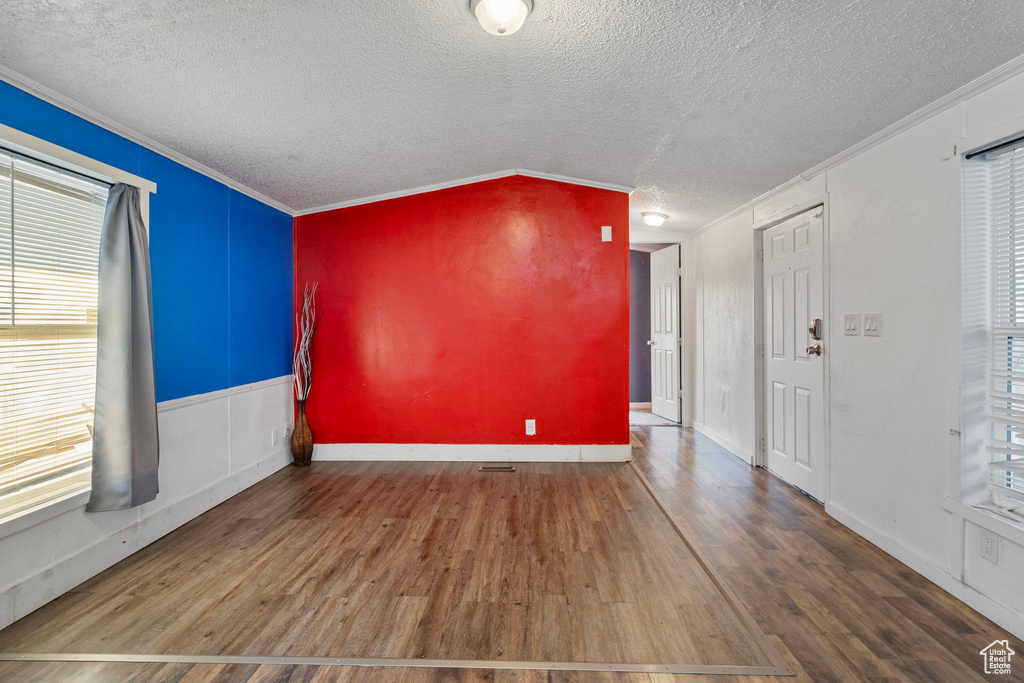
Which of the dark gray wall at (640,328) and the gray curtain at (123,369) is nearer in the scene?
the gray curtain at (123,369)

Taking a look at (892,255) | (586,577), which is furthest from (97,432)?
(892,255)

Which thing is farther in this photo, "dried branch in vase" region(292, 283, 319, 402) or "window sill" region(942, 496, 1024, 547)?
"dried branch in vase" region(292, 283, 319, 402)

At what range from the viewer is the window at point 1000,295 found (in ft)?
6.46

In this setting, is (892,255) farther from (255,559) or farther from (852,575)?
(255,559)

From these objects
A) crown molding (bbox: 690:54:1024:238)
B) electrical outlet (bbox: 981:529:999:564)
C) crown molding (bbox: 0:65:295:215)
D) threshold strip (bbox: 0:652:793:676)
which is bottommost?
threshold strip (bbox: 0:652:793:676)

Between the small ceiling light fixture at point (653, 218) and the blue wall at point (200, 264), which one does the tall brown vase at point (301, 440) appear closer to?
the blue wall at point (200, 264)

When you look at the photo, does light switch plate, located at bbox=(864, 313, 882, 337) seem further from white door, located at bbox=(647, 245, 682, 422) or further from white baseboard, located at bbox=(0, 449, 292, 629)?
white baseboard, located at bbox=(0, 449, 292, 629)

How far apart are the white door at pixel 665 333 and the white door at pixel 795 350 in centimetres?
185

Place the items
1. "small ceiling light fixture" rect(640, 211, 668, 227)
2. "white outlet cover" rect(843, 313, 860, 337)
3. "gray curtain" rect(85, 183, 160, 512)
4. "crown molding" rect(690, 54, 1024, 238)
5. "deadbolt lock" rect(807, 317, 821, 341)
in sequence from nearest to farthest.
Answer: "crown molding" rect(690, 54, 1024, 238) < "gray curtain" rect(85, 183, 160, 512) < "white outlet cover" rect(843, 313, 860, 337) < "deadbolt lock" rect(807, 317, 821, 341) < "small ceiling light fixture" rect(640, 211, 668, 227)

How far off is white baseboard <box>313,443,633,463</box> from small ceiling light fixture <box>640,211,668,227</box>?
230 cm

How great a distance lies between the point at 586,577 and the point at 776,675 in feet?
2.81

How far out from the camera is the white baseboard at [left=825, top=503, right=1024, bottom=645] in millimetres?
1875

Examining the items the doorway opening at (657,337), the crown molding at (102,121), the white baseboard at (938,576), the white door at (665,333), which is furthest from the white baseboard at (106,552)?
the white door at (665,333)

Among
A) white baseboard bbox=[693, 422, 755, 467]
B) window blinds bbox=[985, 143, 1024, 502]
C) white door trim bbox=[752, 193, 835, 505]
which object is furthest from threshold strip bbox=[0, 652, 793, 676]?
white baseboard bbox=[693, 422, 755, 467]
